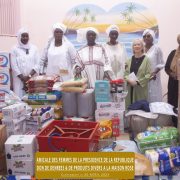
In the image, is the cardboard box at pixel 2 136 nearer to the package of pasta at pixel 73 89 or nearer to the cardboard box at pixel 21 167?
the cardboard box at pixel 21 167

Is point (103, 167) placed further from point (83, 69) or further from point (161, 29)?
point (161, 29)

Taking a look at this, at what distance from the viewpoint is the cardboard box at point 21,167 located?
1962mm

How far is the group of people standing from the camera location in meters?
3.56

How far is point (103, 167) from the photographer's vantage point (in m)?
1.47

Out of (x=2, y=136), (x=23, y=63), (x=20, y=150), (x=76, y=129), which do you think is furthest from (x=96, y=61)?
(x=20, y=150)

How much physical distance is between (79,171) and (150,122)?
50.2 inches

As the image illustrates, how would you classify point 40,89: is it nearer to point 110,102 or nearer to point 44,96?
point 44,96

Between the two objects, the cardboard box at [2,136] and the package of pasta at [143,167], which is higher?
the cardboard box at [2,136]

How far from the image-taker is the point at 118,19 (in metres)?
5.30

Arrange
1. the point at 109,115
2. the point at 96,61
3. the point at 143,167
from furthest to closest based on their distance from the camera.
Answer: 1. the point at 96,61
2. the point at 109,115
3. the point at 143,167

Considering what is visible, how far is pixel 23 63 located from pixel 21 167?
7.96 ft

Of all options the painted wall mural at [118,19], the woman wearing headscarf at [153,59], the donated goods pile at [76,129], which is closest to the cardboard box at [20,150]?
the donated goods pile at [76,129]

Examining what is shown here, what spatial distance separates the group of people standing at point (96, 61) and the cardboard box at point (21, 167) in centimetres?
165

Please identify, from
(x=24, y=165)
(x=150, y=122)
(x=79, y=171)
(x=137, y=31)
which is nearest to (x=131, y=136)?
(x=150, y=122)
